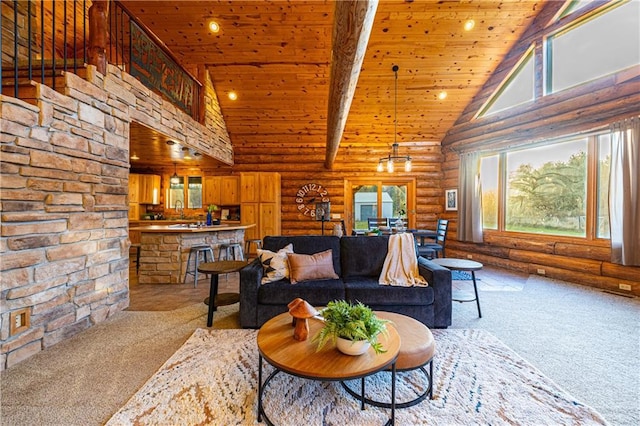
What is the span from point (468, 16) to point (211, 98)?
195 inches

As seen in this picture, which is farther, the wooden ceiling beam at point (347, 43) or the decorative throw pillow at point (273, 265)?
the decorative throw pillow at point (273, 265)

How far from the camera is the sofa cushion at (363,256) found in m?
3.37

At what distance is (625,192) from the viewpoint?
3904mm

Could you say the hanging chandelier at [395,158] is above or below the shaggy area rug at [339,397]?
above

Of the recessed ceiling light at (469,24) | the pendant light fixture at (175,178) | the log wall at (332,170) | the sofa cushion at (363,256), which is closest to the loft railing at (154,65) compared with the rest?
the log wall at (332,170)

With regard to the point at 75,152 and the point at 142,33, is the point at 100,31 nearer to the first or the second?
the point at 142,33

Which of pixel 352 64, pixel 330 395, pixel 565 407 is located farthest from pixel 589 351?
pixel 352 64

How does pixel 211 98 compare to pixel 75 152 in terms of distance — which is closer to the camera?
pixel 75 152

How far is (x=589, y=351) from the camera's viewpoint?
96.7 inches

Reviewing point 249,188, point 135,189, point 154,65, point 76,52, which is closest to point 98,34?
point 154,65

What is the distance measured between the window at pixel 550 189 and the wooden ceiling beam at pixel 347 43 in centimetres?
407

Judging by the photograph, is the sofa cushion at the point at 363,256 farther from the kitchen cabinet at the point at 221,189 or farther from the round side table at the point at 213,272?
the kitchen cabinet at the point at 221,189

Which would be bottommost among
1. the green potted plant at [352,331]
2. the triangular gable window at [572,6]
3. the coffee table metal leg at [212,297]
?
the coffee table metal leg at [212,297]

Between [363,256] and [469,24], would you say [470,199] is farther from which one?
[363,256]
